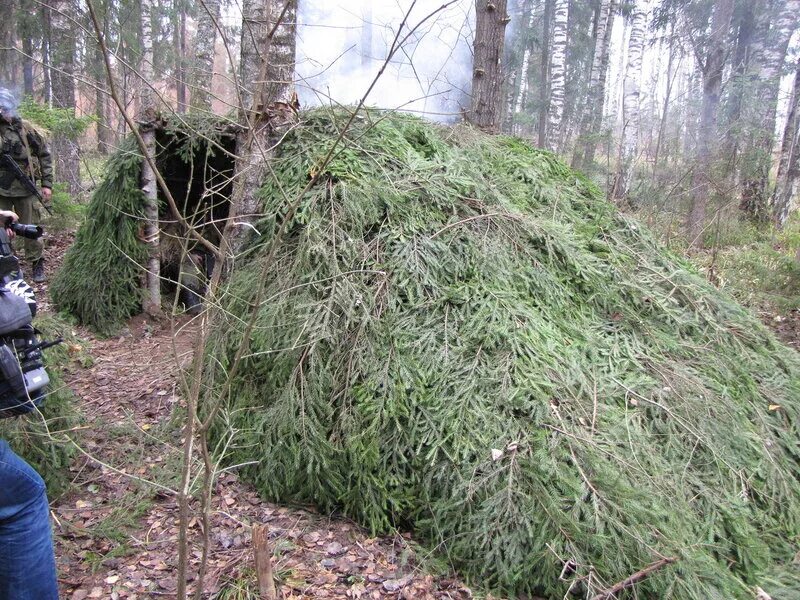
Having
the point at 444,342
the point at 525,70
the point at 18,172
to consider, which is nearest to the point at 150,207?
the point at 18,172

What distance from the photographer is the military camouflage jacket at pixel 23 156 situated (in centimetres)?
618

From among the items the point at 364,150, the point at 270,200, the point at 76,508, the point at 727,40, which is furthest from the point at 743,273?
the point at 727,40

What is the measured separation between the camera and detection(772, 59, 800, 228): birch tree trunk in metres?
Answer: 10.1

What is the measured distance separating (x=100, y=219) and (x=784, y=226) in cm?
1191

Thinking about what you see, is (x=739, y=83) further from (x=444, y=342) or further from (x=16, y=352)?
(x=16, y=352)

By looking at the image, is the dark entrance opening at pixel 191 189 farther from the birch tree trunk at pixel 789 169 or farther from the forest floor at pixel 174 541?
the birch tree trunk at pixel 789 169

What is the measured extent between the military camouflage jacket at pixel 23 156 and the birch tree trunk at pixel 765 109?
12.5 m

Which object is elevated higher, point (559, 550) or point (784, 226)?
point (784, 226)

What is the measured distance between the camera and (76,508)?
125 inches

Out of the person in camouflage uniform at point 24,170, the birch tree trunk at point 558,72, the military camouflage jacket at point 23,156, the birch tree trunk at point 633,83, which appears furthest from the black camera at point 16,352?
the birch tree trunk at point 558,72

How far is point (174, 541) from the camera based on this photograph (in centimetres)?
295

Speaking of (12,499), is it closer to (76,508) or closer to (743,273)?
(76,508)

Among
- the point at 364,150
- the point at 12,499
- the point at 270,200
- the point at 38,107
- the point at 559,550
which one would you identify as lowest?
the point at 559,550

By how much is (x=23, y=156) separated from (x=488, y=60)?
5.90 m
